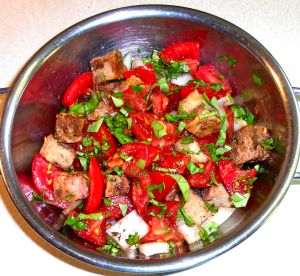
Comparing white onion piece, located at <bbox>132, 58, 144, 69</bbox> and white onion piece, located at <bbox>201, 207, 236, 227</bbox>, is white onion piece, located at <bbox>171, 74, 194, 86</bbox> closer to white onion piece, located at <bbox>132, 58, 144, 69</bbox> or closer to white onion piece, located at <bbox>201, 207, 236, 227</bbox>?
white onion piece, located at <bbox>132, 58, 144, 69</bbox>

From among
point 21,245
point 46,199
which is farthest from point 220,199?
point 21,245

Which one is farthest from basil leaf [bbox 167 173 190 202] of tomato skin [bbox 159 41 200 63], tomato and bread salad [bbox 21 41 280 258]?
tomato skin [bbox 159 41 200 63]

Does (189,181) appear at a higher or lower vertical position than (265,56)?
lower

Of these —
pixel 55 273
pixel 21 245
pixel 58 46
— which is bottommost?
pixel 55 273

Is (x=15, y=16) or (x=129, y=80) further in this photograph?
(x=15, y=16)

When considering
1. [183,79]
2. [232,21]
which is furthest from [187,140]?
[232,21]

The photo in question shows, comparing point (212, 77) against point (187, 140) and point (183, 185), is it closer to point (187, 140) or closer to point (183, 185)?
point (187, 140)

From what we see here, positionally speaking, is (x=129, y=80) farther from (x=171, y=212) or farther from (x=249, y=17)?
(x=249, y=17)

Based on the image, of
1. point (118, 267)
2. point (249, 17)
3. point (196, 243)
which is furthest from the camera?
point (249, 17)
